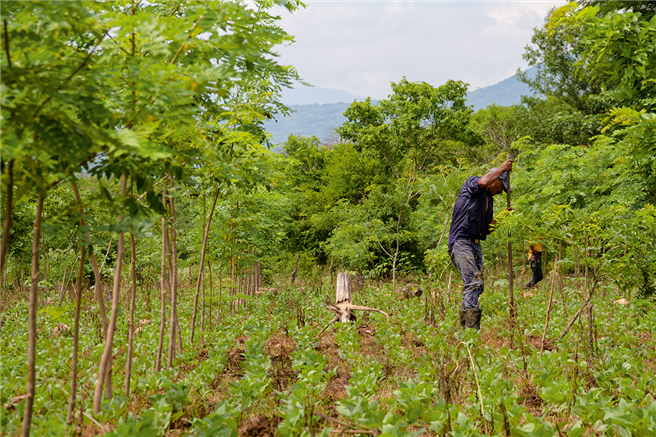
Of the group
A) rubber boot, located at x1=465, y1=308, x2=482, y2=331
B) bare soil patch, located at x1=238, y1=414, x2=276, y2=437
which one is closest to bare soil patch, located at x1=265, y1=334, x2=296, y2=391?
bare soil patch, located at x1=238, y1=414, x2=276, y2=437

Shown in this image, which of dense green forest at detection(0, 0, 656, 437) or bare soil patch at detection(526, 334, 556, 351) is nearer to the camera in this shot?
dense green forest at detection(0, 0, 656, 437)

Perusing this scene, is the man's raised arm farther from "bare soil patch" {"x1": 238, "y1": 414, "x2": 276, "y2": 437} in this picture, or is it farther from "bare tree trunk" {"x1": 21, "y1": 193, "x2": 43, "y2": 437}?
"bare tree trunk" {"x1": 21, "y1": 193, "x2": 43, "y2": 437}

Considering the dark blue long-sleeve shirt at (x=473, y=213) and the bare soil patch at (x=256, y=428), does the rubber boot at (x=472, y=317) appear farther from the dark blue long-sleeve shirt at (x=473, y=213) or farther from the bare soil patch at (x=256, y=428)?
the bare soil patch at (x=256, y=428)

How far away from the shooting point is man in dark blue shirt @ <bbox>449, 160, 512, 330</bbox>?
502cm

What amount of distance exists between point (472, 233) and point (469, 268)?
1.48 ft

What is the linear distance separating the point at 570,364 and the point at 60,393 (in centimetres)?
412

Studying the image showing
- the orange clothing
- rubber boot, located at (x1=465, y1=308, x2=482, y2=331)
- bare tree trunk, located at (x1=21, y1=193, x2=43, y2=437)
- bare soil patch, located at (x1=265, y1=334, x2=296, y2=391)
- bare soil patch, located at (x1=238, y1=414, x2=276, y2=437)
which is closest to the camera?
bare tree trunk, located at (x1=21, y1=193, x2=43, y2=437)

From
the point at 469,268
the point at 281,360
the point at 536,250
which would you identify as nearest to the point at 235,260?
the point at 281,360

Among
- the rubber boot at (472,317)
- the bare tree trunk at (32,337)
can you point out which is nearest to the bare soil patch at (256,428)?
the bare tree trunk at (32,337)

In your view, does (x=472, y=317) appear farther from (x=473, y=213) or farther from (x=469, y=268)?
(x=473, y=213)

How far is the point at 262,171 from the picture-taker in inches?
187

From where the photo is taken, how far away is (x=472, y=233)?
524cm

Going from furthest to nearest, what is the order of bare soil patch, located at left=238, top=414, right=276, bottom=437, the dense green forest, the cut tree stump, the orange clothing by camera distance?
the orange clothing → the cut tree stump → bare soil patch, located at left=238, top=414, right=276, bottom=437 → the dense green forest

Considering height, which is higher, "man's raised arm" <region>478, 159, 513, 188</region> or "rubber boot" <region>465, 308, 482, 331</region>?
"man's raised arm" <region>478, 159, 513, 188</region>
